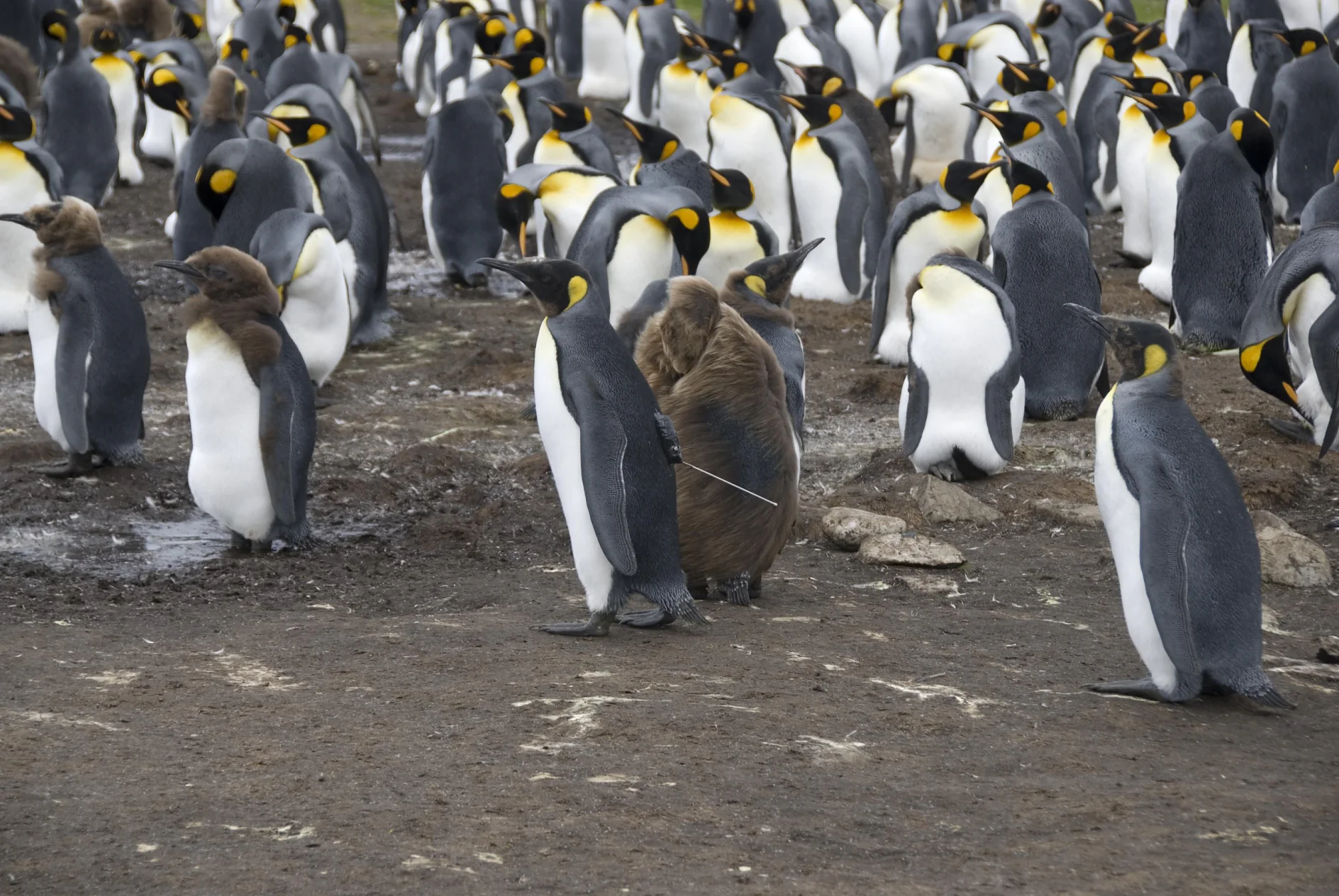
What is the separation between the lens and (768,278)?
20.7ft

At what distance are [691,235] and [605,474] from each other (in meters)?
3.71

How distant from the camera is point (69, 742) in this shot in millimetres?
3660

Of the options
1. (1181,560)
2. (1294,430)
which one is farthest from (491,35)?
(1181,560)

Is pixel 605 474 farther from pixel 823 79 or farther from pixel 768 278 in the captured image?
pixel 823 79

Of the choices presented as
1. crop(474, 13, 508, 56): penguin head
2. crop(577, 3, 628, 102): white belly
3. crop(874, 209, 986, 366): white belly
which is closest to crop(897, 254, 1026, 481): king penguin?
crop(874, 209, 986, 366): white belly

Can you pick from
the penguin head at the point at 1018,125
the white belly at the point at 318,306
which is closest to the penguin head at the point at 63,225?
the white belly at the point at 318,306

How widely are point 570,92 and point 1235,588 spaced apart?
1640 centimetres

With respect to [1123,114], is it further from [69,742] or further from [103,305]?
[69,742]

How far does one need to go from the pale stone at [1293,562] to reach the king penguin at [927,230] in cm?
283

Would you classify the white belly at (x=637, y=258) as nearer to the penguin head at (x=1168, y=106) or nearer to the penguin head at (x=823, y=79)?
the penguin head at (x=1168, y=106)

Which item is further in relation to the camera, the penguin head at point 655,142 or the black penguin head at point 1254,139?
the penguin head at point 655,142

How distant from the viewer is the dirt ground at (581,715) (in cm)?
309

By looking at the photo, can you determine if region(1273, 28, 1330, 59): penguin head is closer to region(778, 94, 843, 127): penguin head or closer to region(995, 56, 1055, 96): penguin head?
region(995, 56, 1055, 96): penguin head

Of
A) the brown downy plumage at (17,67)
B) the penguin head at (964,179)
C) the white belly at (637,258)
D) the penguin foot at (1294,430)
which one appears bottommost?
the penguin foot at (1294,430)
